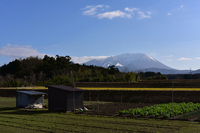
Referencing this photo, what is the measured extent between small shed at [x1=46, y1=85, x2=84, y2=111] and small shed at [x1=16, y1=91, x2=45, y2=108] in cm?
284

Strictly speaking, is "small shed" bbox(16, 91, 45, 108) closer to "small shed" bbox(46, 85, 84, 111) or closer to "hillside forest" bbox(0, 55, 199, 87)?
"small shed" bbox(46, 85, 84, 111)

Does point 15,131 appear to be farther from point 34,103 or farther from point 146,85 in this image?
point 146,85

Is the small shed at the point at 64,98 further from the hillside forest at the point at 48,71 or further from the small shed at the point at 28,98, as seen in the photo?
the hillside forest at the point at 48,71

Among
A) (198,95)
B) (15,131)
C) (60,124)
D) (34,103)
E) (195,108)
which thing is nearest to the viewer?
(15,131)

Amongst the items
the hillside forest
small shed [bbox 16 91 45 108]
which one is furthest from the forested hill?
small shed [bbox 16 91 45 108]

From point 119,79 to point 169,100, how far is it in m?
20.9

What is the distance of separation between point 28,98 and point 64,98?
14.9 feet

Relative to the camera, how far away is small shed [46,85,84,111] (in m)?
19.5

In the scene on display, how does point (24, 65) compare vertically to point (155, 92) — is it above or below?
above

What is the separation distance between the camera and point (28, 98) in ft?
74.0

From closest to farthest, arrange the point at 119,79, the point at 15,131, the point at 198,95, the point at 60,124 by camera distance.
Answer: the point at 15,131
the point at 60,124
the point at 198,95
the point at 119,79

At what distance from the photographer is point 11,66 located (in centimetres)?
7225

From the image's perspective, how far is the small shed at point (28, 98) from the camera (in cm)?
2258

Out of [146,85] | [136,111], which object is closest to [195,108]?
[136,111]
